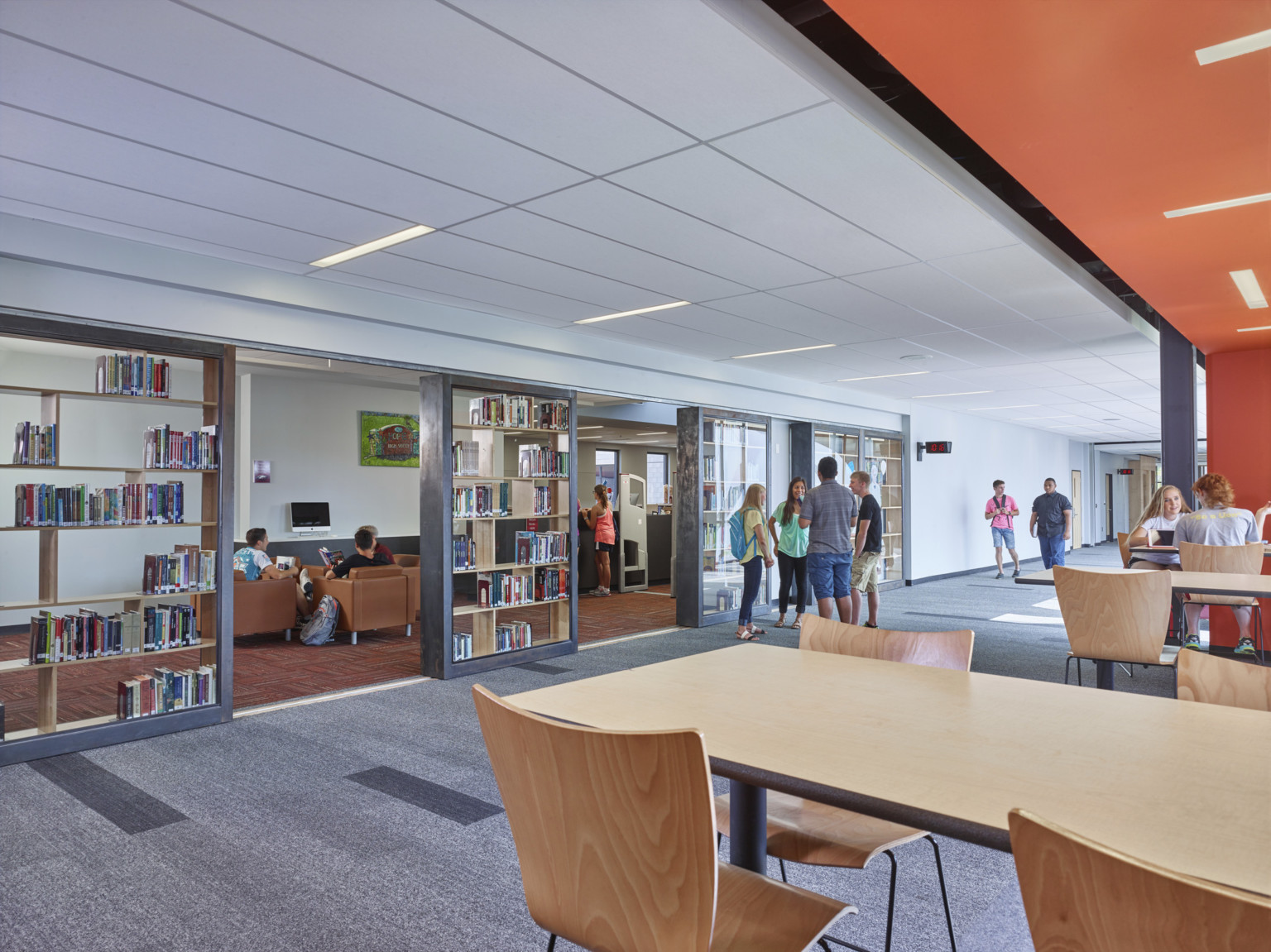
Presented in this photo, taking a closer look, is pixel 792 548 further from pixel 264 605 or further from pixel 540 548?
pixel 264 605

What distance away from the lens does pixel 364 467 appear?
33.8 feet

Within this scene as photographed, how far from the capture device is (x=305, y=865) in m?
2.98

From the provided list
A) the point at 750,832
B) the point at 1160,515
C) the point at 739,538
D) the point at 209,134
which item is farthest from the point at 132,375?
the point at 1160,515

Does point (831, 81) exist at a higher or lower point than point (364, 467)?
higher

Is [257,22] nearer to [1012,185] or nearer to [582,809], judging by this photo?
[582,809]


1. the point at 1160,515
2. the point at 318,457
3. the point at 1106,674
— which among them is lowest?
the point at 1106,674

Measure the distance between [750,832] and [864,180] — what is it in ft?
9.51

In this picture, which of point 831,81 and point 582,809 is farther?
point 831,81

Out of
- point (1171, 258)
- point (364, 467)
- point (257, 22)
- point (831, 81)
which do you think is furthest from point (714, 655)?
point (364, 467)

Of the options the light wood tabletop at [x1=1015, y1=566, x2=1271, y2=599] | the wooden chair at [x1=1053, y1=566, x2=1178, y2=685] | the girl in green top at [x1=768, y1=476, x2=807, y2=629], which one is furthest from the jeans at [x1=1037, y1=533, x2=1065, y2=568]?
the wooden chair at [x1=1053, y1=566, x2=1178, y2=685]

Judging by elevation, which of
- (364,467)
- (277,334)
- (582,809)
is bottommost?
(582,809)

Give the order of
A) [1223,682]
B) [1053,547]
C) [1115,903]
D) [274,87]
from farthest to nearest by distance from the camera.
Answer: [1053,547] < [274,87] < [1223,682] < [1115,903]

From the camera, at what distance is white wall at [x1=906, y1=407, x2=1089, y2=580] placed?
12461 millimetres

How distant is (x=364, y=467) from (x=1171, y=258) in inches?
337
